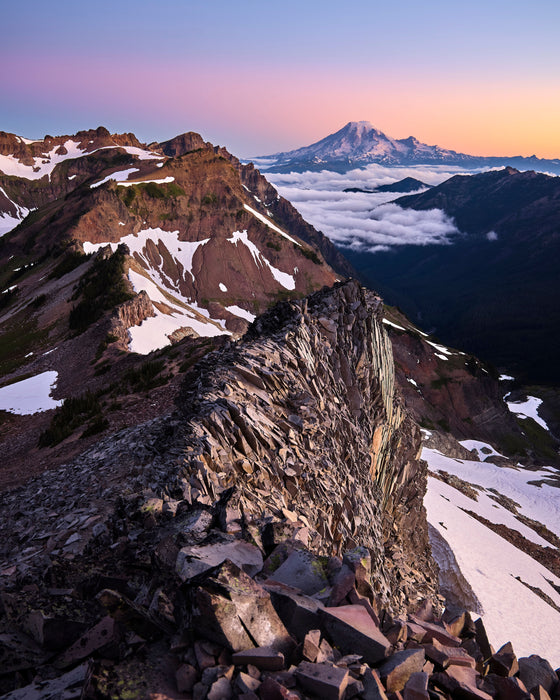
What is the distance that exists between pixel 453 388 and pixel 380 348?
460 feet

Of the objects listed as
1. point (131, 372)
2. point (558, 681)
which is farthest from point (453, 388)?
point (558, 681)

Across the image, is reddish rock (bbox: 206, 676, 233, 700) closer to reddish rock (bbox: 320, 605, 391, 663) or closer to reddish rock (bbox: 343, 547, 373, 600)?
reddish rock (bbox: 320, 605, 391, 663)

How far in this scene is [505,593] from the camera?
120ft

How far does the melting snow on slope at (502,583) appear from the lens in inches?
1255

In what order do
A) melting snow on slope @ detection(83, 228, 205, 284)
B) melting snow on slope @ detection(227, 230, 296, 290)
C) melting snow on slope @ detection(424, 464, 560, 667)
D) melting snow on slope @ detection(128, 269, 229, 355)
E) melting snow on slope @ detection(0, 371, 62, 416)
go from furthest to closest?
melting snow on slope @ detection(227, 230, 296, 290) < melting snow on slope @ detection(83, 228, 205, 284) < melting snow on slope @ detection(128, 269, 229, 355) < melting snow on slope @ detection(0, 371, 62, 416) < melting snow on slope @ detection(424, 464, 560, 667)

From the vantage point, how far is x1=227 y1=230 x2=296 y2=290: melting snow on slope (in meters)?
161

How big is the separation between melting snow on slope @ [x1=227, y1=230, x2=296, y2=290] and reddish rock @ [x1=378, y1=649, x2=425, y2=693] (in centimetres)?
15637

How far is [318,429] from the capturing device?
1712 cm

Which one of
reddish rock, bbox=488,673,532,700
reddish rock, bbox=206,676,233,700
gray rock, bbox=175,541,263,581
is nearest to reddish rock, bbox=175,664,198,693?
reddish rock, bbox=206,676,233,700

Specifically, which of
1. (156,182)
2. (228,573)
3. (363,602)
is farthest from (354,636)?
(156,182)

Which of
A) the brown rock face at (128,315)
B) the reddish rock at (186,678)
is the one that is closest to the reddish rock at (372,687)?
the reddish rock at (186,678)

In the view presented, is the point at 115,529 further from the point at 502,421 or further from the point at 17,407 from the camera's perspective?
the point at 502,421

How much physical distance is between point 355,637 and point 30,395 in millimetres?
50088

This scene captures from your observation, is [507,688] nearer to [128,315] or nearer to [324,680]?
[324,680]
